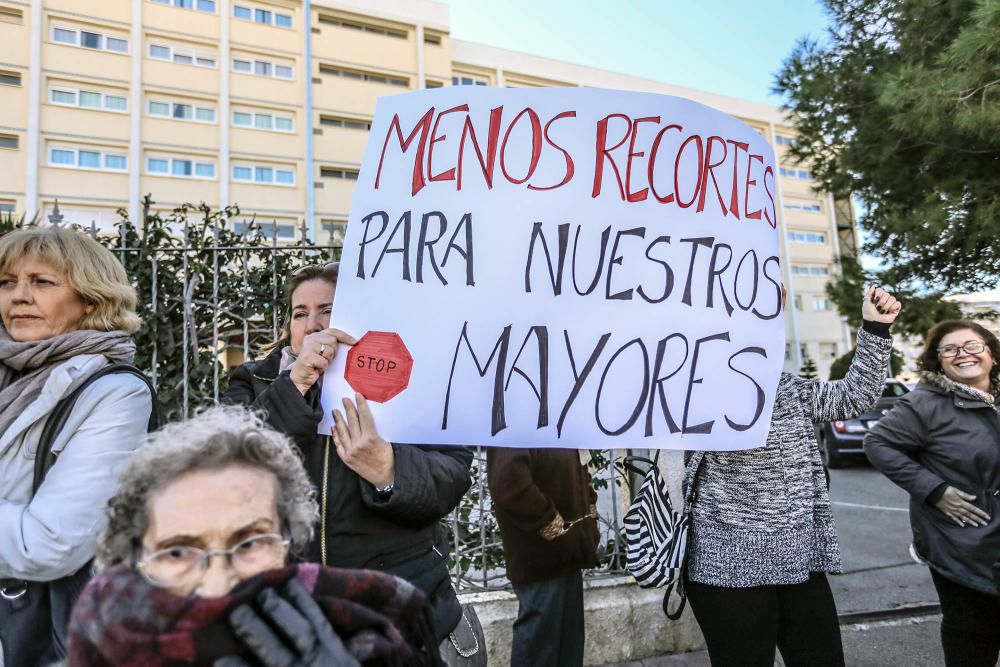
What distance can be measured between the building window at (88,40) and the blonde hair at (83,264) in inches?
1107

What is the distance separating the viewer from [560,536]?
260 centimetres

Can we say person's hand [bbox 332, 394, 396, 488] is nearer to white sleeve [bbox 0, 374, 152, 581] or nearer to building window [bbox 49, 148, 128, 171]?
white sleeve [bbox 0, 374, 152, 581]

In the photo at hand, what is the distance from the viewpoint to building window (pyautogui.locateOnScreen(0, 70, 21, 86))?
2214cm

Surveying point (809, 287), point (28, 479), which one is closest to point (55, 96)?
point (28, 479)

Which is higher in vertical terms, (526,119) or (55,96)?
(55,96)

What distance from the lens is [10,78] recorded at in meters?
22.4

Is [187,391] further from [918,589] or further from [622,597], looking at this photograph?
[918,589]

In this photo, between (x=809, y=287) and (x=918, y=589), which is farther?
(x=809, y=287)

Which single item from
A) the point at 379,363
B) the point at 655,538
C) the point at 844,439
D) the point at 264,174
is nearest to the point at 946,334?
the point at 655,538

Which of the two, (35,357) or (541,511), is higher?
(35,357)

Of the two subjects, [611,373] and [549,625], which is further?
[549,625]

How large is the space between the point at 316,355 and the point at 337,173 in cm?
2731

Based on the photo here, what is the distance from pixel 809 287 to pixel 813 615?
120ft

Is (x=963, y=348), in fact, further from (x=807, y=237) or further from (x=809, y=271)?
(x=807, y=237)
